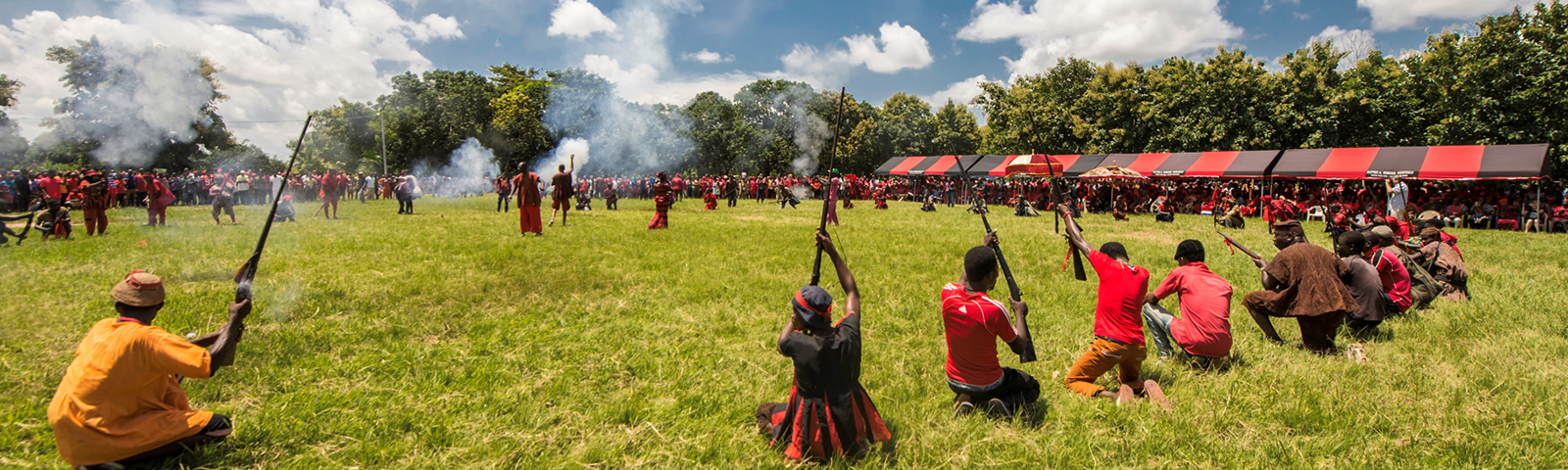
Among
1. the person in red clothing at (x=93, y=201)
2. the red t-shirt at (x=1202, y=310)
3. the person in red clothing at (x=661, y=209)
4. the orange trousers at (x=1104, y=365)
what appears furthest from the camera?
the person in red clothing at (x=661, y=209)

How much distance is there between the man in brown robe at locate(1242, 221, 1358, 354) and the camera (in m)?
5.67

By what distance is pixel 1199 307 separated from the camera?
5.23 meters

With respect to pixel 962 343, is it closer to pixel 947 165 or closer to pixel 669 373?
pixel 669 373

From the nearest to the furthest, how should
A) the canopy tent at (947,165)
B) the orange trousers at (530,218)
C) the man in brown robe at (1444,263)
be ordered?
the man in brown robe at (1444,263) → the orange trousers at (530,218) → the canopy tent at (947,165)

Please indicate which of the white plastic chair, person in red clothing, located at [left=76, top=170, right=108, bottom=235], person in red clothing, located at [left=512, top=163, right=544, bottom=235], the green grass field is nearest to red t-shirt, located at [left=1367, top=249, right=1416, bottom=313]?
the green grass field

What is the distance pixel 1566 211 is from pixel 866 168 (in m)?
43.5

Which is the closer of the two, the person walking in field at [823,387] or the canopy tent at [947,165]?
the person walking in field at [823,387]

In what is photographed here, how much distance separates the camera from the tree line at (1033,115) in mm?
27797

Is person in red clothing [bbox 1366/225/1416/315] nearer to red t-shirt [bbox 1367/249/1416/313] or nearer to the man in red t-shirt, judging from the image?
red t-shirt [bbox 1367/249/1416/313]

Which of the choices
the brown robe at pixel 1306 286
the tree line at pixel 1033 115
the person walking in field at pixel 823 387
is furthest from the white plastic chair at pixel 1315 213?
the person walking in field at pixel 823 387

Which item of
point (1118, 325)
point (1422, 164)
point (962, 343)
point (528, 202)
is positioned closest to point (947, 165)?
point (1422, 164)

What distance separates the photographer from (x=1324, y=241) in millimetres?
14977

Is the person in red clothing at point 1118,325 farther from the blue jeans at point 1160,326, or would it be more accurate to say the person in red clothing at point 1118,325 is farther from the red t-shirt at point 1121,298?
the blue jeans at point 1160,326

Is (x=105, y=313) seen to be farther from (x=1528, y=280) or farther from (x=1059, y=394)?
(x=1528, y=280)
